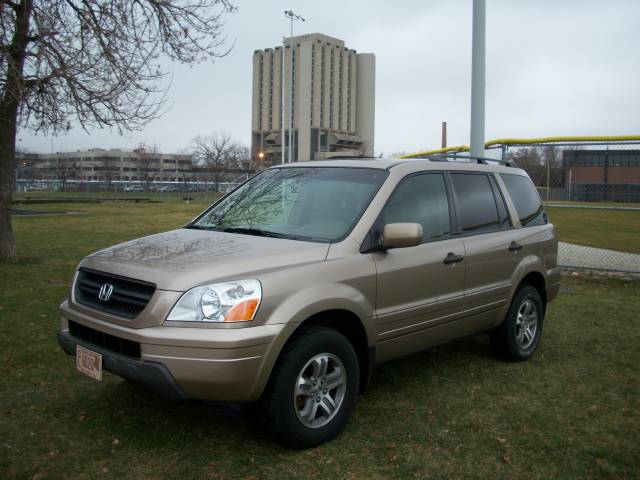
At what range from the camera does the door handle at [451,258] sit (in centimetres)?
457

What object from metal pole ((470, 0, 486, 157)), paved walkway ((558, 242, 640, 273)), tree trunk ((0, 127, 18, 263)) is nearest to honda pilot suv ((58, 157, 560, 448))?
metal pole ((470, 0, 486, 157))

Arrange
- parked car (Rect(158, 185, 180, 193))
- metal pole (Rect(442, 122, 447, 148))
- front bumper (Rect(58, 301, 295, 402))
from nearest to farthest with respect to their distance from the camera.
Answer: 1. front bumper (Rect(58, 301, 295, 402))
2. parked car (Rect(158, 185, 180, 193))
3. metal pole (Rect(442, 122, 447, 148))

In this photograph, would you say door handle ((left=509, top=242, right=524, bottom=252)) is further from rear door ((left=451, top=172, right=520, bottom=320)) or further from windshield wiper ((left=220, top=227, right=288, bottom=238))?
windshield wiper ((left=220, top=227, right=288, bottom=238))

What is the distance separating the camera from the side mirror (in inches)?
153

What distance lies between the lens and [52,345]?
5.77m

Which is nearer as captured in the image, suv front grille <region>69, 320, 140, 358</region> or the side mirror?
suv front grille <region>69, 320, 140, 358</region>

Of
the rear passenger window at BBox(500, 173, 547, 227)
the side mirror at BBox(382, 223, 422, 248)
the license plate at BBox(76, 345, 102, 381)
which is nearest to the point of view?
the license plate at BBox(76, 345, 102, 381)

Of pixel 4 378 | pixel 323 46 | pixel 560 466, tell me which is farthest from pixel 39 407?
pixel 323 46

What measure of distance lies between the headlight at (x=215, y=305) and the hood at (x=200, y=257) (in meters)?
0.06

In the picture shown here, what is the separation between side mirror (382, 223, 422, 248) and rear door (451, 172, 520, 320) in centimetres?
109

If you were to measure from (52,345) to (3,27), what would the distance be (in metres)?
5.22

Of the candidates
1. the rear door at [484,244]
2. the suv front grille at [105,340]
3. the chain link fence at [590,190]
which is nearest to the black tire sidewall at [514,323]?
the rear door at [484,244]

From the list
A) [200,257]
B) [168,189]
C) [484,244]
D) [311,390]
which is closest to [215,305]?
[200,257]

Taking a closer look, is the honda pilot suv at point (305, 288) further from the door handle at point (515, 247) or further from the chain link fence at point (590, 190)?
the chain link fence at point (590, 190)
